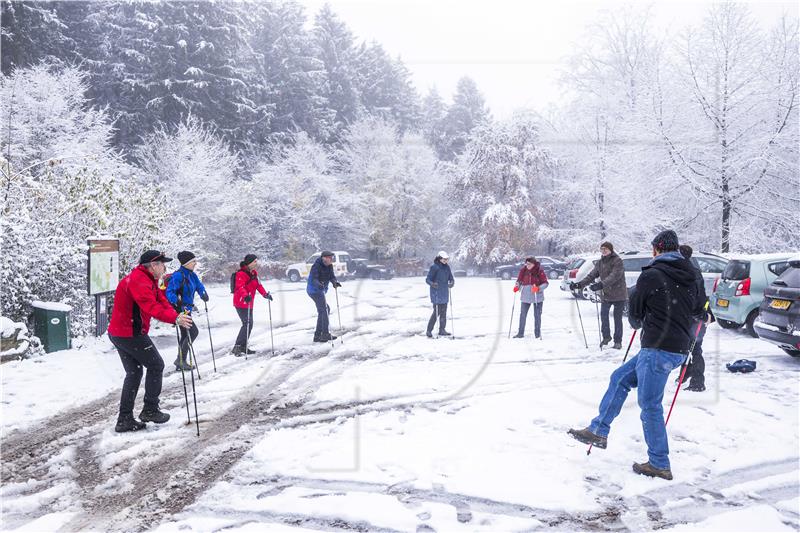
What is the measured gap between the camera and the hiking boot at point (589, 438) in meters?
4.75

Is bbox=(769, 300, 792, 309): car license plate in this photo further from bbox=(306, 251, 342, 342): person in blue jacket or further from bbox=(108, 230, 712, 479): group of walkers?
bbox=(306, 251, 342, 342): person in blue jacket

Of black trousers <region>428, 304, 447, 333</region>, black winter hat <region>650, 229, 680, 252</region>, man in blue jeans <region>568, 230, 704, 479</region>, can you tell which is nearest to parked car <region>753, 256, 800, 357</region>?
man in blue jeans <region>568, 230, 704, 479</region>

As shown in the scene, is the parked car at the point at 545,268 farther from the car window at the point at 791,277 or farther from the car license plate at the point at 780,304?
the car license plate at the point at 780,304

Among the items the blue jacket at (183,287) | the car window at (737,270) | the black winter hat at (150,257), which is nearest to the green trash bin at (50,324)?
the blue jacket at (183,287)

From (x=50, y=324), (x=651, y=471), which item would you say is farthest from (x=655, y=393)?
(x=50, y=324)

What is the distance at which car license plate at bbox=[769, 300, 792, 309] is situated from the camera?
25.6ft

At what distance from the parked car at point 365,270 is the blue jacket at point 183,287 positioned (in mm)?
22058

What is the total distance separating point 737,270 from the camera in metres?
10.4

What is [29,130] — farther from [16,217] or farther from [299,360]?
[299,360]

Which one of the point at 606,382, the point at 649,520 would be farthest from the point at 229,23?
the point at 649,520

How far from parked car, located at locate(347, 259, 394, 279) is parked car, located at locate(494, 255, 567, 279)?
737cm

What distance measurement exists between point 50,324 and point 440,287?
7.29m

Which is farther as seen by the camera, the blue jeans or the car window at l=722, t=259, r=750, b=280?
the car window at l=722, t=259, r=750, b=280

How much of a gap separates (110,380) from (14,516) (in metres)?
4.16
